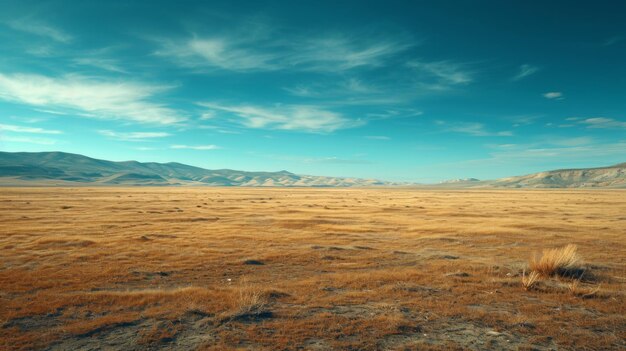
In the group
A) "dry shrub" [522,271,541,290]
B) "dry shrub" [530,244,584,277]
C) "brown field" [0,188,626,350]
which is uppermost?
"dry shrub" [530,244,584,277]

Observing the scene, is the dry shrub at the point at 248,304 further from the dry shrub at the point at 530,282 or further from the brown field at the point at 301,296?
the dry shrub at the point at 530,282

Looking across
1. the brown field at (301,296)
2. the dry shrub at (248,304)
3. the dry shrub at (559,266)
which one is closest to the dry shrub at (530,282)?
the brown field at (301,296)

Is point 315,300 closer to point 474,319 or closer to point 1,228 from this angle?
point 474,319

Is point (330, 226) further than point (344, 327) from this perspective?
Yes

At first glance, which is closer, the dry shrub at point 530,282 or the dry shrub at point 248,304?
the dry shrub at point 248,304

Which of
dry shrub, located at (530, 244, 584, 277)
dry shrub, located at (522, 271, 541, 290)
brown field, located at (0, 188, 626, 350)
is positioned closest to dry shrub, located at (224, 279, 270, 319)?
brown field, located at (0, 188, 626, 350)

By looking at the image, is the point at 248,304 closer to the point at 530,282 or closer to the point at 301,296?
the point at 301,296

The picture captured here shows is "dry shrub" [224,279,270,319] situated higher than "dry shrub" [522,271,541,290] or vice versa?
"dry shrub" [522,271,541,290]

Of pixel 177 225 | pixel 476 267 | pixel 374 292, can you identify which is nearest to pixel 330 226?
pixel 177 225

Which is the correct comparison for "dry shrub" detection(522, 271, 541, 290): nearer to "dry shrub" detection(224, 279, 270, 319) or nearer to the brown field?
the brown field

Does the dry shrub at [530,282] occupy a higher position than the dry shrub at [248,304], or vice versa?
the dry shrub at [530,282]

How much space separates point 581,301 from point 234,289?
36.4 feet

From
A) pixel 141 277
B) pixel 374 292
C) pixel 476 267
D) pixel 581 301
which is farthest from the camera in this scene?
pixel 476 267

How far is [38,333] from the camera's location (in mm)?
8031
